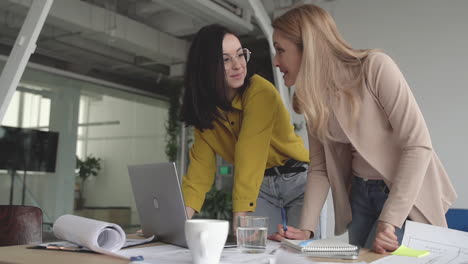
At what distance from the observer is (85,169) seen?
6824 millimetres

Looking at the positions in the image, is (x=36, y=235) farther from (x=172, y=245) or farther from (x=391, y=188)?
(x=391, y=188)

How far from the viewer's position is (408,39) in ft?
15.2

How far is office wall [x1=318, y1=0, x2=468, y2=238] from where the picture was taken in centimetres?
432

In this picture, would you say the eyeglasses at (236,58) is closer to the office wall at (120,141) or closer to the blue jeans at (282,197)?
the blue jeans at (282,197)

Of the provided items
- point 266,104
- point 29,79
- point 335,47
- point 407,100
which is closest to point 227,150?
point 266,104

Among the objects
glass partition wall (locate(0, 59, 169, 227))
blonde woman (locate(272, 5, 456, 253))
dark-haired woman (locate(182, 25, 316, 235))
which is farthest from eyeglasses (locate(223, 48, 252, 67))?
glass partition wall (locate(0, 59, 169, 227))

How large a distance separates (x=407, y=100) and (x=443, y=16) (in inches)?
148

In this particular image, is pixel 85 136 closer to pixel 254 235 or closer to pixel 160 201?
pixel 160 201

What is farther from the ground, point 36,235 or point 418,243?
point 418,243

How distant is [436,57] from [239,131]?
11.2 ft

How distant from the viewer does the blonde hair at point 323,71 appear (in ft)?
4.42

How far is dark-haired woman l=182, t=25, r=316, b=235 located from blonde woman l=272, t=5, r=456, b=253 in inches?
8.4

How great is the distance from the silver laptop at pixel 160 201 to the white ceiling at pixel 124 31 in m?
3.98

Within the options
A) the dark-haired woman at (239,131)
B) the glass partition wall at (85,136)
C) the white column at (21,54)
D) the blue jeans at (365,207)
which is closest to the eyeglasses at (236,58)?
the dark-haired woman at (239,131)
